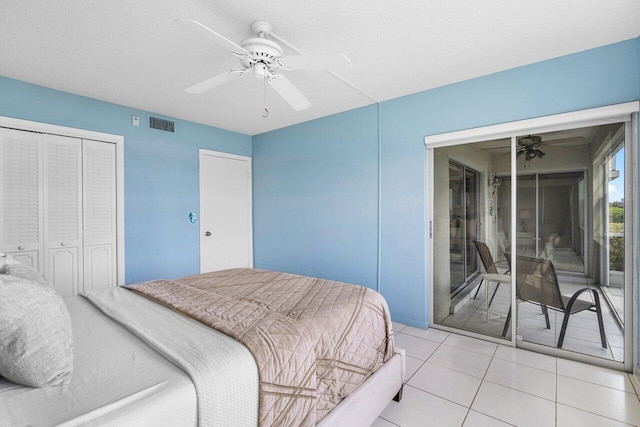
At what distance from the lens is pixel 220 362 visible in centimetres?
117

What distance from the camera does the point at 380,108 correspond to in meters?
3.52

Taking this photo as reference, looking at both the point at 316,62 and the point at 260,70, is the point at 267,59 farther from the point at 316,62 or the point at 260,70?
the point at 316,62

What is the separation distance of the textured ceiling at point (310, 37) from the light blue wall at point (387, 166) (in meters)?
0.19

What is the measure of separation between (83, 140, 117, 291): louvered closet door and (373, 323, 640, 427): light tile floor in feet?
10.6

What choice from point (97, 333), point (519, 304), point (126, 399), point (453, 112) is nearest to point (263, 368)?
point (126, 399)

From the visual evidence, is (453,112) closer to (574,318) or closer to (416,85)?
(416,85)

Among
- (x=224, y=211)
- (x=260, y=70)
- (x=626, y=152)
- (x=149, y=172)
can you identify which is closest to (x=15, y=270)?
(x=260, y=70)

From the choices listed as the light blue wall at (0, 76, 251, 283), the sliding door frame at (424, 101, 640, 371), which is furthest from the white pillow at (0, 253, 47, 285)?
the sliding door frame at (424, 101, 640, 371)

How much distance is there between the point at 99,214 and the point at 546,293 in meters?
4.59

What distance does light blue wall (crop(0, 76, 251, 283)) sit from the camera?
3.09 m

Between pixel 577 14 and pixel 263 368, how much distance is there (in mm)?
2798

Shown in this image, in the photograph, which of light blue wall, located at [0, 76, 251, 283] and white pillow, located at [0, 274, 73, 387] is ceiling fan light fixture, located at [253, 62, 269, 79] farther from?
light blue wall, located at [0, 76, 251, 283]

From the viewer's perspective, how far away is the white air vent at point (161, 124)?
12.4 feet

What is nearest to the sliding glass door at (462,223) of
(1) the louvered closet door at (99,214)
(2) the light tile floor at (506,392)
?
(2) the light tile floor at (506,392)
